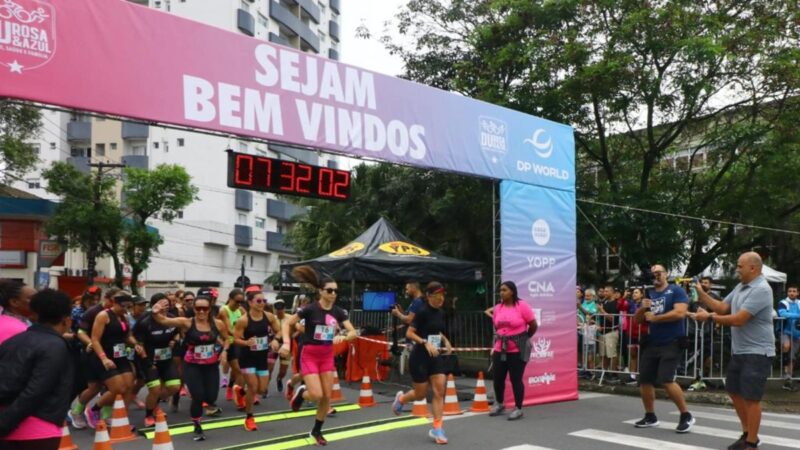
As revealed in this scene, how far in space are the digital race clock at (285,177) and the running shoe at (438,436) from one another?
359 cm

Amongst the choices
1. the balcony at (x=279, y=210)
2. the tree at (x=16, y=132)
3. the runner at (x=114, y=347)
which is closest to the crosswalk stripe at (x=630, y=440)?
the runner at (x=114, y=347)

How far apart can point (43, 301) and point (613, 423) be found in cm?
733

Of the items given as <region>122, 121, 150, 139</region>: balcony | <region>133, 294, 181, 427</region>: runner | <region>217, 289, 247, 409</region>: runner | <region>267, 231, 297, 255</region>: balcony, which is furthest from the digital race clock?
<region>267, 231, 297, 255</region>: balcony

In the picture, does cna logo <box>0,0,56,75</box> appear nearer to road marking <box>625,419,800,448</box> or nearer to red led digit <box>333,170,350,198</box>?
red led digit <box>333,170,350,198</box>

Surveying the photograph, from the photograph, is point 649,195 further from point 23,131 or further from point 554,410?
point 23,131

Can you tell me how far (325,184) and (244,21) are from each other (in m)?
40.6

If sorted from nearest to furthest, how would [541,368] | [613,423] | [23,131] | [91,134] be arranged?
[613,423] < [541,368] < [23,131] < [91,134]

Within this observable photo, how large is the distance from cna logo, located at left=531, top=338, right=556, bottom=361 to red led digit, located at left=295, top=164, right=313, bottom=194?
14.1 feet

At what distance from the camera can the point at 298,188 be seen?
31.3 ft

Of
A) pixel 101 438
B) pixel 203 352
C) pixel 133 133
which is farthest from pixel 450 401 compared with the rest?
pixel 133 133

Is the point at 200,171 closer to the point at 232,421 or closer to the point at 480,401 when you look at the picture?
the point at 232,421

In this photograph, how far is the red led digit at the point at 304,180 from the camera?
956 cm

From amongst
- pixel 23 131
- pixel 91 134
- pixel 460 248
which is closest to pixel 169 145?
pixel 91 134

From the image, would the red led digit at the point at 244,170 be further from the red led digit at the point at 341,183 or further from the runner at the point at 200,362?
the runner at the point at 200,362
